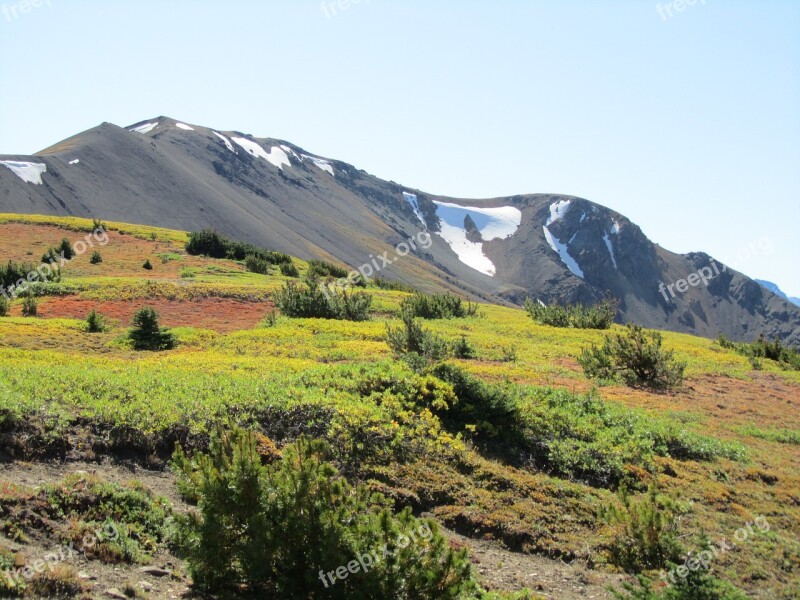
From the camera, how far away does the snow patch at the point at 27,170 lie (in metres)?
69.1

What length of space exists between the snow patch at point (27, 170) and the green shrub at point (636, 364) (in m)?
69.8

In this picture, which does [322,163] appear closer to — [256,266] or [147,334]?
[256,266]

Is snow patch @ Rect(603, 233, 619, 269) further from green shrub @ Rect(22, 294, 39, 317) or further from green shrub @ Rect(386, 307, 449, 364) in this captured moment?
green shrub @ Rect(22, 294, 39, 317)

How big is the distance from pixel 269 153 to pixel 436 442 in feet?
500

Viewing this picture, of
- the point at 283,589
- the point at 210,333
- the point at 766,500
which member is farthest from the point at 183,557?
the point at 210,333

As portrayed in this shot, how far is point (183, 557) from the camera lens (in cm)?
563

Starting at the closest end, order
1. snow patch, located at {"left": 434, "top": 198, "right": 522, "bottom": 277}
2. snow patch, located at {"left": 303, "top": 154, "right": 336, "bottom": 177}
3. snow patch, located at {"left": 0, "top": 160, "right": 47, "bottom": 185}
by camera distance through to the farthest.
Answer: snow patch, located at {"left": 0, "top": 160, "right": 47, "bottom": 185}, snow patch, located at {"left": 434, "top": 198, "right": 522, "bottom": 277}, snow patch, located at {"left": 303, "top": 154, "right": 336, "bottom": 177}

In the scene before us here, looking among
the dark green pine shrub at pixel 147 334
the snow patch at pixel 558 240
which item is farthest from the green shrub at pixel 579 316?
the snow patch at pixel 558 240

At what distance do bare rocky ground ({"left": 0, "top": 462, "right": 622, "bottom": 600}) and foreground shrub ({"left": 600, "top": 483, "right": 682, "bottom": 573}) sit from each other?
372mm

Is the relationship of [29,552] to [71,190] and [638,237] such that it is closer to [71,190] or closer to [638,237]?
[71,190]

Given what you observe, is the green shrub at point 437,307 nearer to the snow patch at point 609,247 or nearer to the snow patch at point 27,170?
the snow patch at point 27,170

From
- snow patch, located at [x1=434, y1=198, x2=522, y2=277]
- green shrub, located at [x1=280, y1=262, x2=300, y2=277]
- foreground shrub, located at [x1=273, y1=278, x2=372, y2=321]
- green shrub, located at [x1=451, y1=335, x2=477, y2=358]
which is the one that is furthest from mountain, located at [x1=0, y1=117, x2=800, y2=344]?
green shrub, located at [x1=451, y1=335, x2=477, y2=358]

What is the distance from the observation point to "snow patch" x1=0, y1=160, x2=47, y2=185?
227 feet

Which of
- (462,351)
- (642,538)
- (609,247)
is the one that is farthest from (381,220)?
(642,538)
